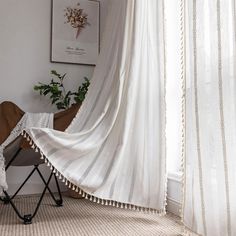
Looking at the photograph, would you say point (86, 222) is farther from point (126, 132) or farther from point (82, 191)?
point (126, 132)

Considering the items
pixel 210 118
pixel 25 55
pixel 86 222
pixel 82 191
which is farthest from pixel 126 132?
pixel 25 55

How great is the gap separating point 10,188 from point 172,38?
6.63 feet

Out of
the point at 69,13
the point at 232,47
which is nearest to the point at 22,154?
the point at 232,47

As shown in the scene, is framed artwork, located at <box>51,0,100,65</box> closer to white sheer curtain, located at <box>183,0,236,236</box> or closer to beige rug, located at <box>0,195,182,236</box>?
beige rug, located at <box>0,195,182,236</box>

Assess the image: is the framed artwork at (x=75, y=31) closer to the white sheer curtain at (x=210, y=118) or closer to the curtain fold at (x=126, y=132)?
the curtain fold at (x=126, y=132)

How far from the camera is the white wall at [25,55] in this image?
316 centimetres

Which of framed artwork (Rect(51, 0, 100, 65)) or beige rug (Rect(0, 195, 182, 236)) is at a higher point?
framed artwork (Rect(51, 0, 100, 65))

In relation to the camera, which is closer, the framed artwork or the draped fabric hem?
the draped fabric hem

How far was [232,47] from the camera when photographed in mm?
1540

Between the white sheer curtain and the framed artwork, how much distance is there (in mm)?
1721

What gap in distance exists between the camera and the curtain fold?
2.21 m

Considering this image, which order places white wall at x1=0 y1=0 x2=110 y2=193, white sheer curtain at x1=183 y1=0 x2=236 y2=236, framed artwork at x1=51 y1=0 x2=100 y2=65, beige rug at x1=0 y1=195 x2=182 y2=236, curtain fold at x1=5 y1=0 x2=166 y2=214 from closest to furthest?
1. white sheer curtain at x1=183 y1=0 x2=236 y2=236
2. beige rug at x1=0 y1=195 x2=182 y2=236
3. curtain fold at x1=5 y1=0 x2=166 y2=214
4. white wall at x1=0 y1=0 x2=110 y2=193
5. framed artwork at x1=51 y1=0 x2=100 y2=65

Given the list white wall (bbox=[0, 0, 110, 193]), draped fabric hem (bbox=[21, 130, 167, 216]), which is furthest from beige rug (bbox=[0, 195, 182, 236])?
white wall (bbox=[0, 0, 110, 193])

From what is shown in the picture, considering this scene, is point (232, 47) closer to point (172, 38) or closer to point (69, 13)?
point (172, 38)
